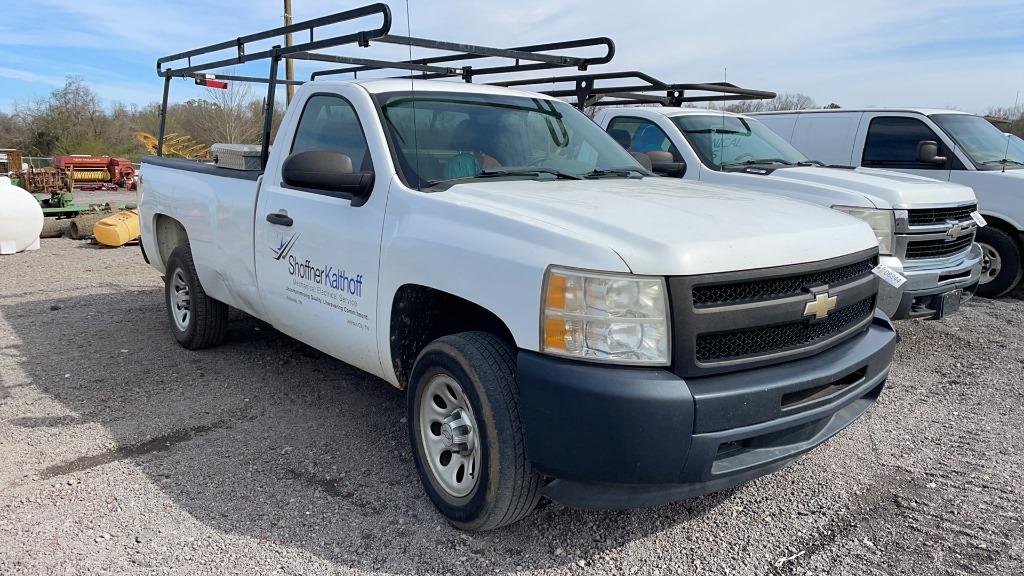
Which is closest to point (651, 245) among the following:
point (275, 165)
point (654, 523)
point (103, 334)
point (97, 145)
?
point (654, 523)

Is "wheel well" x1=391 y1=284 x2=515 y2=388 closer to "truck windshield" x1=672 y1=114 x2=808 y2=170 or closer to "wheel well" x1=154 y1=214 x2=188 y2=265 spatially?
"wheel well" x1=154 y1=214 x2=188 y2=265

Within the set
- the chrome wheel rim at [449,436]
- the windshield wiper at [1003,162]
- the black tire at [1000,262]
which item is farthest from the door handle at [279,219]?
the windshield wiper at [1003,162]

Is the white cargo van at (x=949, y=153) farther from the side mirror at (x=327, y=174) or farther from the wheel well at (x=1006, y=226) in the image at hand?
the side mirror at (x=327, y=174)

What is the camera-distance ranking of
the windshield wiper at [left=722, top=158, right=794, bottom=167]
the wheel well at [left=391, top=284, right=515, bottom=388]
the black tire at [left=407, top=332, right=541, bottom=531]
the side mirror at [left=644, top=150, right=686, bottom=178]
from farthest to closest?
the windshield wiper at [left=722, top=158, right=794, bottom=167]
the side mirror at [left=644, top=150, right=686, bottom=178]
the wheel well at [left=391, top=284, right=515, bottom=388]
the black tire at [left=407, top=332, right=541, bottom=531]

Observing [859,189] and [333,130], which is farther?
[859,189]

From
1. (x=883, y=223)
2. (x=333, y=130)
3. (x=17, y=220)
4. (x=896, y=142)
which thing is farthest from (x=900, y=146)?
(x=17, y=220)

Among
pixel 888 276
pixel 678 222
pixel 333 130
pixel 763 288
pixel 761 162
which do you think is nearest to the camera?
pixel 763 288

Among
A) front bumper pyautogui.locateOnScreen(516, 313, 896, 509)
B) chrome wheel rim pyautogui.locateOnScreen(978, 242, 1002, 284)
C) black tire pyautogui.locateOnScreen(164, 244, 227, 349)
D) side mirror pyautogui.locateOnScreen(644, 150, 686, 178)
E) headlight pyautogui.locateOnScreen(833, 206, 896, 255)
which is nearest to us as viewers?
front bumper pyautogui.locateOnScreen(516, 313, 896, 509)

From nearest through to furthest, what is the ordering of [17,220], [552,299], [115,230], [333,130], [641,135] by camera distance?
Answer: 1. [552,299]
2. [333,130]
3. [641,135]
4. [17,220]
5. [115,230]

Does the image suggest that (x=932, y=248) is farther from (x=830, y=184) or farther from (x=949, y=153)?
(x=949, y=153)

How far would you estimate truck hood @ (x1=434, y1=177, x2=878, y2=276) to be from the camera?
2.51m

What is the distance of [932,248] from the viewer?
19.1ft

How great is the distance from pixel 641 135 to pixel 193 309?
14.5 feet

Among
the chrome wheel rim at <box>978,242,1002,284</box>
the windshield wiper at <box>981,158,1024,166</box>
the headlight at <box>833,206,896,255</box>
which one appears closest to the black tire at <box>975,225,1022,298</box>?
the chrome wheel rim at <box>978,242,1002,284</box>
